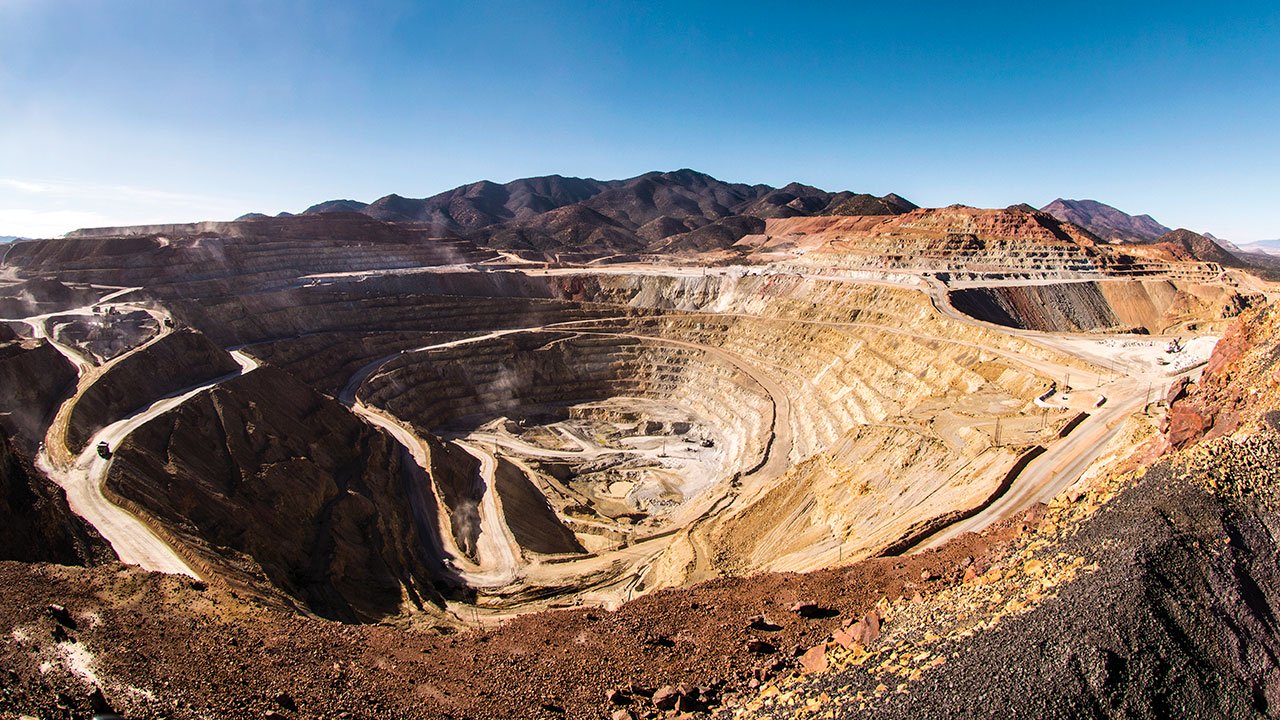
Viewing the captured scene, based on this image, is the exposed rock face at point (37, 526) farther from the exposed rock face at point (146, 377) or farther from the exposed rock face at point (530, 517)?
the exposed rock face at point (530, 517)

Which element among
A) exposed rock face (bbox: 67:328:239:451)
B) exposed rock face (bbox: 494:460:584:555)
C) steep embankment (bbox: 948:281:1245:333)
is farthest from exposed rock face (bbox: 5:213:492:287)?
steep embankment (bbox: 948:281:1245:333)

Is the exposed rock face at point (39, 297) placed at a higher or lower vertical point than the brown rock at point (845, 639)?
higher

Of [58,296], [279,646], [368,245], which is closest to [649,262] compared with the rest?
[368,245]

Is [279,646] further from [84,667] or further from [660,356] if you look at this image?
[660,356]

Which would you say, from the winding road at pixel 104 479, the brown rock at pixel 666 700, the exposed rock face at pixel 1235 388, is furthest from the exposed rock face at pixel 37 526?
the exposed rock face at pixel 1235 388

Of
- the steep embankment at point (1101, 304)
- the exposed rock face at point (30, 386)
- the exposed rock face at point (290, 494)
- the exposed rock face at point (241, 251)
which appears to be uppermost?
the exposed rock face at point (241, 251)
